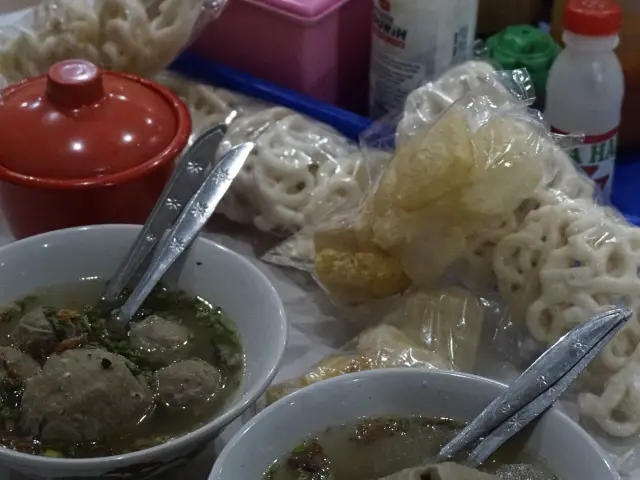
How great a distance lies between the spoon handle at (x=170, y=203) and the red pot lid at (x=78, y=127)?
0.06 meters

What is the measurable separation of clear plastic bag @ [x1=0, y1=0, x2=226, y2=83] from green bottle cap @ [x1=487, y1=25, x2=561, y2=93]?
45 cm

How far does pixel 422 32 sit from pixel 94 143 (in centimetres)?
48

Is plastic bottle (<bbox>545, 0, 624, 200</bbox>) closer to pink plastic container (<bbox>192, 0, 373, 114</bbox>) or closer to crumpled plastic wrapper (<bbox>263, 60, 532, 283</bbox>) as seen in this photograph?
crumpled plastic wrapper (<bbox>263, 60, 532, 283</bbox>)

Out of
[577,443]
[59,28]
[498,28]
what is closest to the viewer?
[577,443]

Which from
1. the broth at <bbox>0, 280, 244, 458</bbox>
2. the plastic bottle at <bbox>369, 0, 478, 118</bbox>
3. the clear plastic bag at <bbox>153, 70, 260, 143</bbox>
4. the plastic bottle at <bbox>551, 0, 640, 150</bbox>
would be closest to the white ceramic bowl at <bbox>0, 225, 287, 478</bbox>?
the broth at <bbox>0, 280, 244, 458</bbox>

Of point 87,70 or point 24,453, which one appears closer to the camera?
point 24,453

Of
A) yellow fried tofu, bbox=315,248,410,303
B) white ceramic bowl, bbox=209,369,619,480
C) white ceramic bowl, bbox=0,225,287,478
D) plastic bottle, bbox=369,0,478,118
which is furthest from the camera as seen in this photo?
plastic bottle, bbox=369,0,478,118

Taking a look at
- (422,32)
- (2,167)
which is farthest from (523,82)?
(2,167)

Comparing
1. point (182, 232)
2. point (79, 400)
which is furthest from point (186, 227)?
point (79, 400)

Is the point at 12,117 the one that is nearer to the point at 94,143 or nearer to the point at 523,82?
A: the point at 94,143

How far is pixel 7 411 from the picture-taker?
0.70 metres

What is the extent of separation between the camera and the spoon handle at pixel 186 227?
0.82 meters

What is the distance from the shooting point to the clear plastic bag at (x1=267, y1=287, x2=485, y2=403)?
2.69 ft

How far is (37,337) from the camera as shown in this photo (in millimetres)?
757
